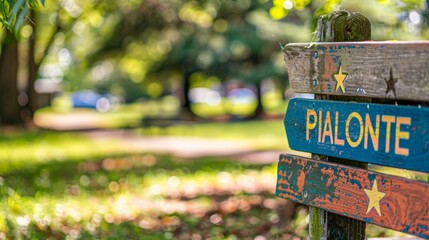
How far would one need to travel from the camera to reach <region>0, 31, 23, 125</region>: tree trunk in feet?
77.8

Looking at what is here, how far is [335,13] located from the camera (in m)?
4.06

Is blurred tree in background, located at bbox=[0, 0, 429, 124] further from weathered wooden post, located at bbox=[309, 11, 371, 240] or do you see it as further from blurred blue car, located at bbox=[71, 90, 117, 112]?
blurred blue car, located at bbox=[71, 90, 117, 112]

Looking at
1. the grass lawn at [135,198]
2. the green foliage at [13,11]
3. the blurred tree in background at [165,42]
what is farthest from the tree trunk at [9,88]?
the green foliage at [13,11]

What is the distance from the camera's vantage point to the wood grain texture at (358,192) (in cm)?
330

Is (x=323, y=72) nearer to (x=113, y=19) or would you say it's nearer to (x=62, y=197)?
(x=62, y=197)

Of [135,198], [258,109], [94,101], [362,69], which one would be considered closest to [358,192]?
[362,69]

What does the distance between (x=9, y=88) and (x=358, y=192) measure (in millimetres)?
22233

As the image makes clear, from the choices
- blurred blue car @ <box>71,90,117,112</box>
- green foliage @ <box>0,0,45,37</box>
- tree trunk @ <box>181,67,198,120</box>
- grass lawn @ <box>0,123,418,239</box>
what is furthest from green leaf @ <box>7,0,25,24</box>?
blurred blue car @ <box>71,90,117,112</box>

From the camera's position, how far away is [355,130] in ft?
12.0

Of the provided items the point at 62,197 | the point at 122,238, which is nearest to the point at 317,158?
the point at 122,238

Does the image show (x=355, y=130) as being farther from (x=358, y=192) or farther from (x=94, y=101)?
(x=94, y=101)

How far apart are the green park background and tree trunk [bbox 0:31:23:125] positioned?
0.04m

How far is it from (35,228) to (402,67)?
4158mm

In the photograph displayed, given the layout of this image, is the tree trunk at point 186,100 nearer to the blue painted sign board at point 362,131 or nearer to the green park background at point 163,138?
the green park background at point 163,138
